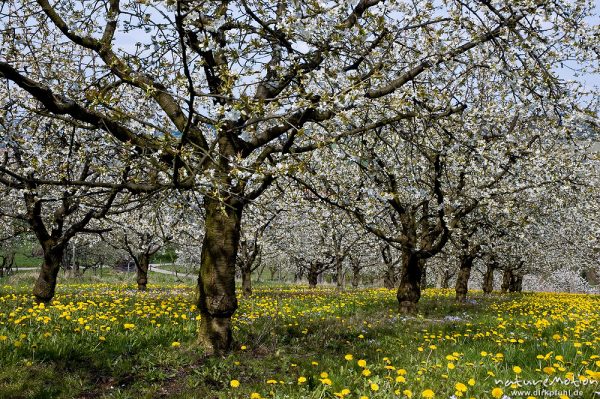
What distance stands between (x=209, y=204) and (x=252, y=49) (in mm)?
2101

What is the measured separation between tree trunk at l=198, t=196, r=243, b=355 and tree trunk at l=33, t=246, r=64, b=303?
21.0 ft

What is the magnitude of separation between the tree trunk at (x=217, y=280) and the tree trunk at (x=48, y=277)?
6.41 meters

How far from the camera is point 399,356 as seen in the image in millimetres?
5648

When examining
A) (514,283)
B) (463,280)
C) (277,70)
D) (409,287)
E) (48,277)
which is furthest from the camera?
(514,283)

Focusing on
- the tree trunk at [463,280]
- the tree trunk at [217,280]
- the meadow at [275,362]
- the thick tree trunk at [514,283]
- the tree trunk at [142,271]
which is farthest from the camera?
the thick tree trunk at [514,283]

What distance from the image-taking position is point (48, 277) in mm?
10523

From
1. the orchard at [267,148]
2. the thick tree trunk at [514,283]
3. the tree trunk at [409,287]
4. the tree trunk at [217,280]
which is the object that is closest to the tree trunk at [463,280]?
the tree trunk at [409,287]

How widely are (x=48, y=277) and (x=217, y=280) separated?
675cm

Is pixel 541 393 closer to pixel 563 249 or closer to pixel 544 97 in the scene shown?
pixel 544 97

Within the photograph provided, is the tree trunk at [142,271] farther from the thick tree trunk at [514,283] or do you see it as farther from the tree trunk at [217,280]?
the thick tree trunk at [514,283]

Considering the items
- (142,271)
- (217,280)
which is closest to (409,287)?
(217,280)

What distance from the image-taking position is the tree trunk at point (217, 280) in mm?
5926

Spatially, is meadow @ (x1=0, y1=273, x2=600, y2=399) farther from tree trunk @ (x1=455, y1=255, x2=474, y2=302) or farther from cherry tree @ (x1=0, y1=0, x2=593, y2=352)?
tree trunk @ (x1=455, y1=255, x2=474, y2=302)

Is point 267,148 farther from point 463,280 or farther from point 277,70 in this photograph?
point 463,280
